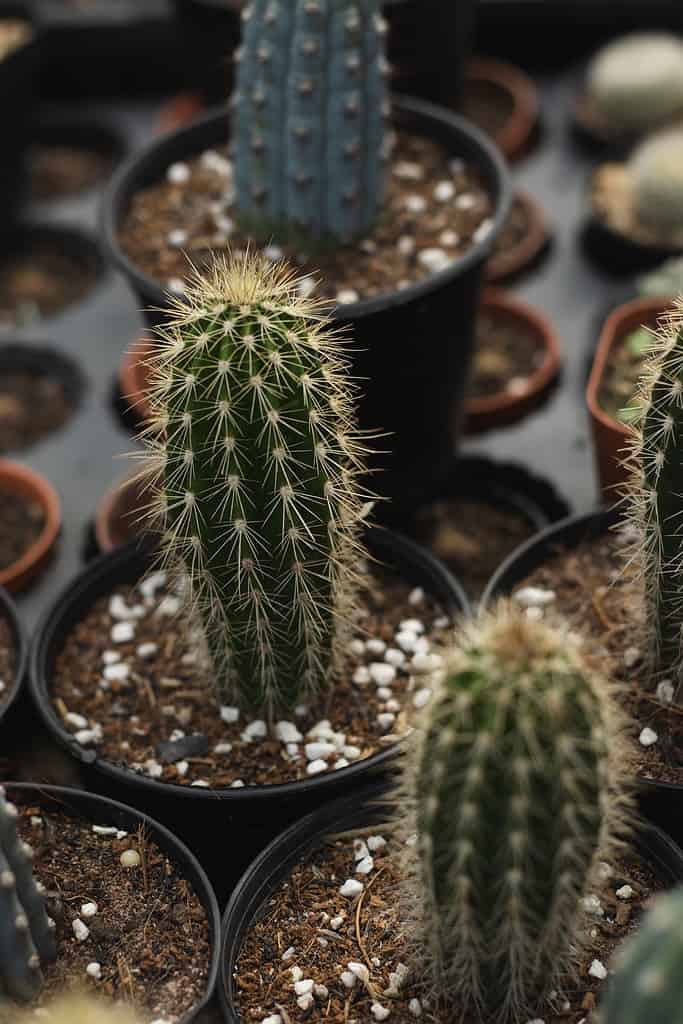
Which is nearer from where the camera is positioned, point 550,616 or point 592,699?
point 592,699

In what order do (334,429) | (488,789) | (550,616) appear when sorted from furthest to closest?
(550,616) → (334,429) → (488,789)

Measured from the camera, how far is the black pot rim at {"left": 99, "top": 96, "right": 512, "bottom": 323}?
2.30 meters

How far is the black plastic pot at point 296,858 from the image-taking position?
1.85 metres

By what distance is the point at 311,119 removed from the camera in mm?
2355

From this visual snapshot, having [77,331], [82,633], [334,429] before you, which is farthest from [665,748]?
[77,331]

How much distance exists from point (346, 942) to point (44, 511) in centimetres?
134

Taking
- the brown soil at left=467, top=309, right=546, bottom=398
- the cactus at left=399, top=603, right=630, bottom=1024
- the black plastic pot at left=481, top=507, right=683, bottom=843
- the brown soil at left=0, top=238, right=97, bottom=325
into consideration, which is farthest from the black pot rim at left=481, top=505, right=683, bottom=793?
the brown soil at left=0, top=238, right=97, bottom=325

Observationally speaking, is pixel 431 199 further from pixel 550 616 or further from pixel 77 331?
pixel 77 331

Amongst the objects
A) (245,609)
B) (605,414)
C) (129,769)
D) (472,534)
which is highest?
(245,609)

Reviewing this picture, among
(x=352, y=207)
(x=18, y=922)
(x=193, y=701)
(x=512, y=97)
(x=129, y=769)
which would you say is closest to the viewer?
(x=18, y=922)

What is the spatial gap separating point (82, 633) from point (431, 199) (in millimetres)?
1100

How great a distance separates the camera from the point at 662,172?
331 cm

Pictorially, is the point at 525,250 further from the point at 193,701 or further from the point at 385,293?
the point at 193,701

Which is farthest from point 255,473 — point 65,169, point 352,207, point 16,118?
point 65,169
